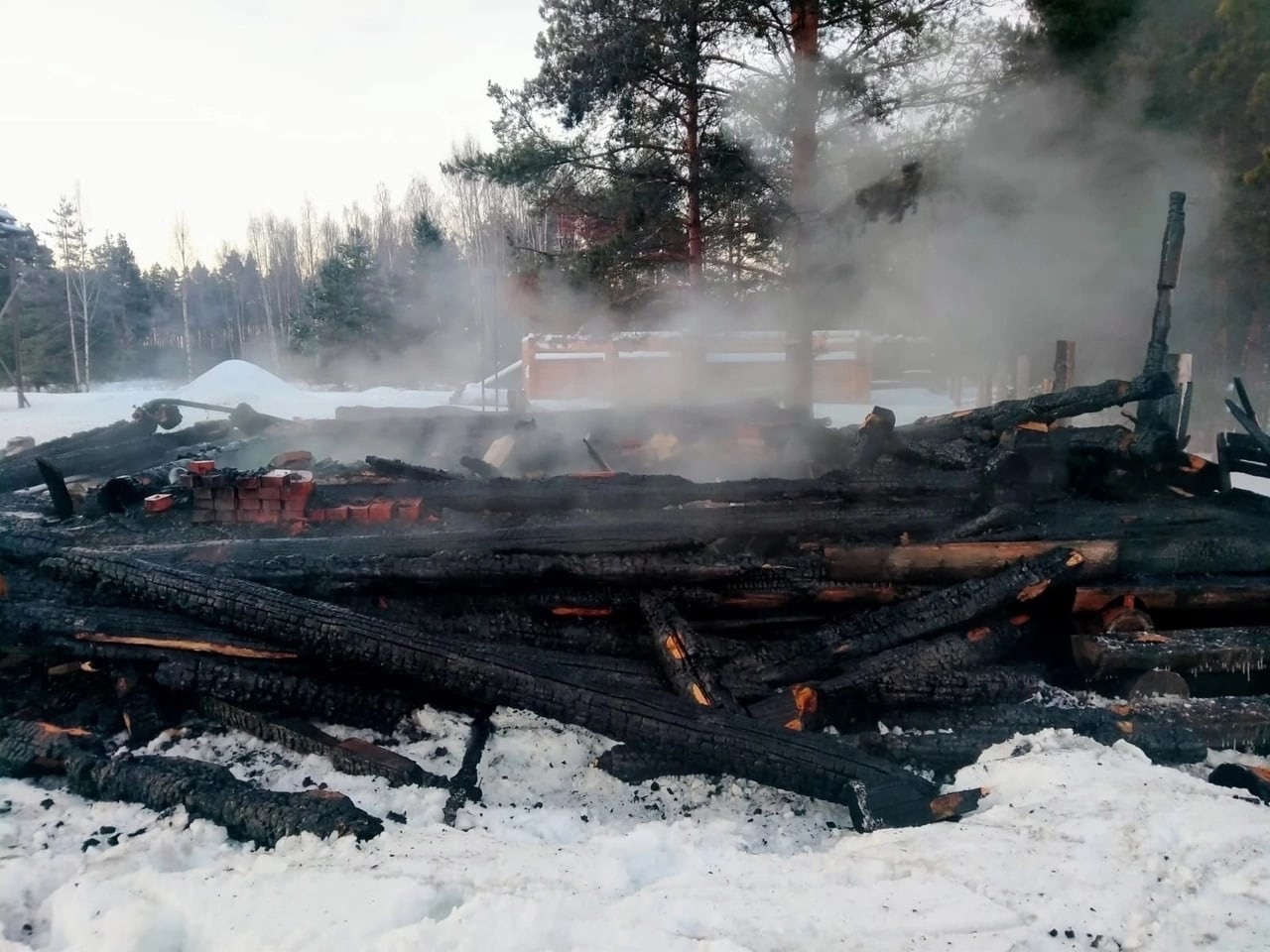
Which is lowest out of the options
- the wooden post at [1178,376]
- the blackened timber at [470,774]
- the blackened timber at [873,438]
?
the blackened timber at [470,774]

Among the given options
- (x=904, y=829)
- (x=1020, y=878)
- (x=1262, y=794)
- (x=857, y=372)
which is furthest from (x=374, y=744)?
(x=857, y=372)

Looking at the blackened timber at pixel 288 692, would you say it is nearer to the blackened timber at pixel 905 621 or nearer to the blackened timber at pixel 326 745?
the blackened timber at pixel 326 745

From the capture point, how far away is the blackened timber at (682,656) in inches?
134

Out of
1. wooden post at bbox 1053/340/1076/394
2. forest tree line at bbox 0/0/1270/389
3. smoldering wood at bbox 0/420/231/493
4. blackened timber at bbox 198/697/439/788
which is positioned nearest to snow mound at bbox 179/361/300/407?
smoldering wood at bbox 0/420/231/493

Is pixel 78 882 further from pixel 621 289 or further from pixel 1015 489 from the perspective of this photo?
pixel 621 289

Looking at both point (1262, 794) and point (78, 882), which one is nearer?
point (78, 882)

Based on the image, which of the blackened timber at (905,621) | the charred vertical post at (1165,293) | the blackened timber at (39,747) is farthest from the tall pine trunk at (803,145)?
the blackened timber at (39,747)

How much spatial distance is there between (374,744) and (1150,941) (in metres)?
3.02

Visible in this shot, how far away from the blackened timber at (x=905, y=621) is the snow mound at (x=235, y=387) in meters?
15.9

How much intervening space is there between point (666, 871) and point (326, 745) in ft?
5.68

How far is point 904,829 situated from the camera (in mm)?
2711

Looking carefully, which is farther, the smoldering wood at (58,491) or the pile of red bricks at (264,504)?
the smoldering wood at (58,491)

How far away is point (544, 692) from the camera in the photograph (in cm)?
341

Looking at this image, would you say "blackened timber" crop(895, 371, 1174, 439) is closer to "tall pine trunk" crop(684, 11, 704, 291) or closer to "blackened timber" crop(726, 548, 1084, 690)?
"blackened timber" crop(726, 548, 1084, 690)
